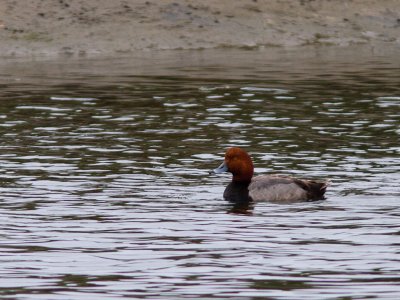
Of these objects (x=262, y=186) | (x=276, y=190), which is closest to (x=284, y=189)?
(x=276, y=190)

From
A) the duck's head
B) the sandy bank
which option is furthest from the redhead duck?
the sandy bank

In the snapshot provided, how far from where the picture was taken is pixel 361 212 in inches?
542

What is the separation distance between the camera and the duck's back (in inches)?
577

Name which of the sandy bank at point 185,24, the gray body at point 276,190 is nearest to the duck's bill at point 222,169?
the gray body at point 276,190

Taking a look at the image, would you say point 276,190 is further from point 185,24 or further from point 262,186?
point 185,24

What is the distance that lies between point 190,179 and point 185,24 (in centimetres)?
1690

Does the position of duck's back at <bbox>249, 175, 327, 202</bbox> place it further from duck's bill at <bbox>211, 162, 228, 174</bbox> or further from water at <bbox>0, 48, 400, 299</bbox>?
duck's bill at <bbox>211, 162, 228, 174</bbox>

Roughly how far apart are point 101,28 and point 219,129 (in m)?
12.1

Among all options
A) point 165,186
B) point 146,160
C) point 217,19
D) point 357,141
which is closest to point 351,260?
point 165,186

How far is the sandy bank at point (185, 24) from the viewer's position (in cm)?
3114

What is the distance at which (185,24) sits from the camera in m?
32.5

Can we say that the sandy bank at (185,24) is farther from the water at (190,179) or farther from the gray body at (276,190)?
the gray body at (276,190)

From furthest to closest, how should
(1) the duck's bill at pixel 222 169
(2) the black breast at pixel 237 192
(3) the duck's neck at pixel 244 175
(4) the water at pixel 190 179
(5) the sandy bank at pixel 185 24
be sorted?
1. (5) the sandy bank at pixel 185 24
2. (1) the duck's bill at pixel 222 169
3. (3) the duck's neck at pixel 244 175
4. (2) the black breast at pixel 237 192
5. (4) the water at pixel 190 179

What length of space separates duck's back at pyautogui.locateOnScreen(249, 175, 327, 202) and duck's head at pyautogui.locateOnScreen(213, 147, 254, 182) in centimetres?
23
